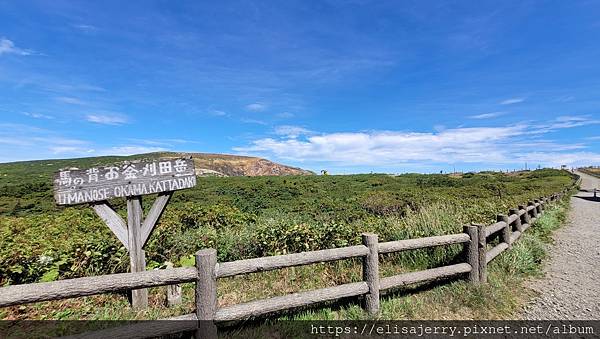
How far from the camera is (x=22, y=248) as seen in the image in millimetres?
4789

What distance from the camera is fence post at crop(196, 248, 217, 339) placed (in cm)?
321

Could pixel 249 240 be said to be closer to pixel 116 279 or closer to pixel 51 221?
pixel 116 279

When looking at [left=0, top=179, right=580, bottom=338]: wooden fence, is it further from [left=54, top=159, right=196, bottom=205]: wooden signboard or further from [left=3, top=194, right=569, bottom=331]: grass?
[left=54, top=159, right=196, bottom=205]: wooden signboard

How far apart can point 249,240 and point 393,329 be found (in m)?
3.50

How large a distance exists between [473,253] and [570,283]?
1971mm

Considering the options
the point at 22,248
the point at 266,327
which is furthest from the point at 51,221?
the point at 266,327

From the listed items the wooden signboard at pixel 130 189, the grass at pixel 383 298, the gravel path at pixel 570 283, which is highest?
the wooden signboard at pixel 130 189

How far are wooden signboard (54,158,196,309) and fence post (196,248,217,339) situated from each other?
1592mm

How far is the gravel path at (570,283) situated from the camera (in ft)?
14.0

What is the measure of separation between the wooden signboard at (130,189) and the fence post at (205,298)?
1.59m

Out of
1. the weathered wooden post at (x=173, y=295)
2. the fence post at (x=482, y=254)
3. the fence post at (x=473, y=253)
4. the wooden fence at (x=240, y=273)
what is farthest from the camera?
the fence post at (x=482, y=254)

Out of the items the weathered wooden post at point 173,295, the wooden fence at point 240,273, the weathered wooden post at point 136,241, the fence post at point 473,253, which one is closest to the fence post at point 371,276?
the wooden fence at point 240,273

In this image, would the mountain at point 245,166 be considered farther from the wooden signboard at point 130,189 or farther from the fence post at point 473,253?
the fence post at point 473,253

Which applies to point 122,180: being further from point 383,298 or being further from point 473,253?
point 473,253
